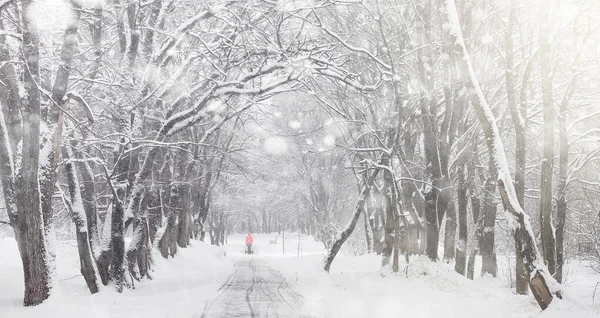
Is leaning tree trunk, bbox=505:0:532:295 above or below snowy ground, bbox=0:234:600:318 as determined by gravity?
above

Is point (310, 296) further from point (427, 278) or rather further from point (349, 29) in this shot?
point (349, 29)

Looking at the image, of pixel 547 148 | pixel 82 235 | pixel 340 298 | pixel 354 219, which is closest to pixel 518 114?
pixel 547 148

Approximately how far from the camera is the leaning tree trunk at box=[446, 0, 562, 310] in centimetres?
771

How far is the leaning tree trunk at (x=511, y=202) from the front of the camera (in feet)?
25.3

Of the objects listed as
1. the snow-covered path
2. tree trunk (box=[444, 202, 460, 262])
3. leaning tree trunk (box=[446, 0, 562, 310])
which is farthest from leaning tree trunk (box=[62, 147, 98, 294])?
tree trunk (box=[444, 202, 460, 262])

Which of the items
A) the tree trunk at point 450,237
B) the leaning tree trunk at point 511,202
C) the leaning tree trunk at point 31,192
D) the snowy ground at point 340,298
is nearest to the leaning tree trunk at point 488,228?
the snowy ground at point 340,298

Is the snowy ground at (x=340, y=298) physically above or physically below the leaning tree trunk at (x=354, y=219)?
below

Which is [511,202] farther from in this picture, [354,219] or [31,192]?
[354,219]

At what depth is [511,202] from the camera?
8.02 m

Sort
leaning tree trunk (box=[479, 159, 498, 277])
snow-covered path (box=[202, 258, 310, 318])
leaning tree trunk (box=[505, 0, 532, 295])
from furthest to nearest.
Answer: leaning tree trunk (box=[479, 159, 498, 277]) < snow-covered path (box=[202, 258, 310, 318]) < leaning tree trunk (box=[505, 0, 532, 295])

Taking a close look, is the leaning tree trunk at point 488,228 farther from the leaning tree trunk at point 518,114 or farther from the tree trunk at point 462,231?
the leaning tree trunk at point 518,114

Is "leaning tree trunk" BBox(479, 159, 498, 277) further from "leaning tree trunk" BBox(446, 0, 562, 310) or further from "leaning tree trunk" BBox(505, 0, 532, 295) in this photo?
"leaning tree trunk" BBox(446, 0, 562, 310)

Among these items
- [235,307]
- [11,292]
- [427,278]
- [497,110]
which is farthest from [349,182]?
[11,292]

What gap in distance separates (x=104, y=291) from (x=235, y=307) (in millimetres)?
3081
